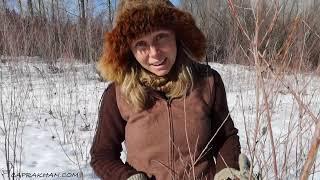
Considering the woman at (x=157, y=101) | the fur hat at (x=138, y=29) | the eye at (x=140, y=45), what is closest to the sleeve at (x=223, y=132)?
the woman at (x=157, y=101)

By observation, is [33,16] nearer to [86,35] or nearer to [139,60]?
[86,35]

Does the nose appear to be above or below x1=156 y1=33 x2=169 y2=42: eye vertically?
below

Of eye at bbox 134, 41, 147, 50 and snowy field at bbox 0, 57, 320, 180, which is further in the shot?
snowy field at bbox 0, 57, 320, 180

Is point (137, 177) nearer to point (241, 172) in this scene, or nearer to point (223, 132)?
point (223, 132)

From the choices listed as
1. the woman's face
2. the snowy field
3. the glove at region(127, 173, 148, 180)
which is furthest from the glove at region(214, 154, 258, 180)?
the woman's face

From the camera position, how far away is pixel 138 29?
45.6 inches

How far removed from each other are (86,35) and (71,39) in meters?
0.34

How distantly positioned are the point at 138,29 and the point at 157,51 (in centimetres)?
9

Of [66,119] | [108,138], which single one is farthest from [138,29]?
[66,119]

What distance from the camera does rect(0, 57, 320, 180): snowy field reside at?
1.91m

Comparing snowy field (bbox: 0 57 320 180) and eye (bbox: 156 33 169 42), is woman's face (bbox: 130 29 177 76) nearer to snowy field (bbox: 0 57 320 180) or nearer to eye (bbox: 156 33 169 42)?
eye (bbox: 156 33 169 42)

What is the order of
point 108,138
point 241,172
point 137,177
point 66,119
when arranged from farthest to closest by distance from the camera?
point 66,119
point 108,138
point 137,177
point 241,172

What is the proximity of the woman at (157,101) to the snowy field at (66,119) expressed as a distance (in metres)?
0.13

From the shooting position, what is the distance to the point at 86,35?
504 cm
